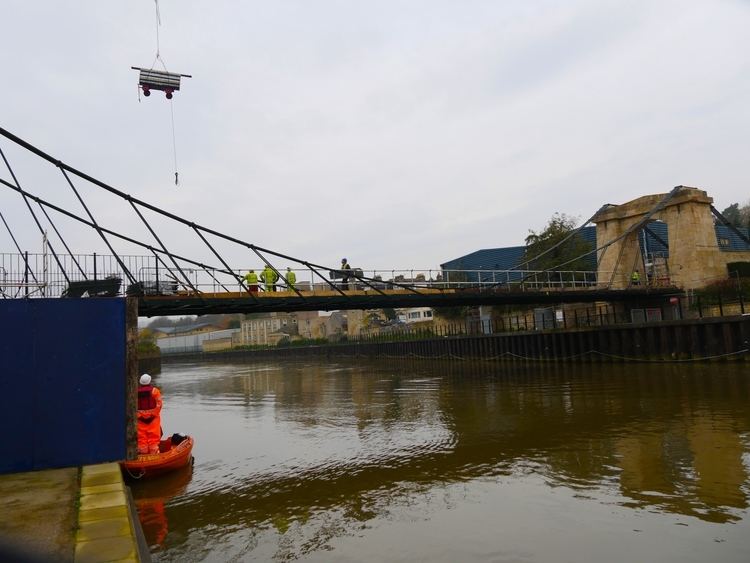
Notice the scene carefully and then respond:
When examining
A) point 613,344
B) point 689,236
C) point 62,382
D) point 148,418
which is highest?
point 689,236

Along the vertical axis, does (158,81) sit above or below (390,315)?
above

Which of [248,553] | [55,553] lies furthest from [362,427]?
[55,553]

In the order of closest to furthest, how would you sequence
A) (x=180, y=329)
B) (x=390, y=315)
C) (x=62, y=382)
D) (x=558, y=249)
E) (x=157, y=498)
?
(x=62, y=382) < (x=157, y=498) < (x=558, y=249) < (x=390, y=315) < (x=180, y=329)

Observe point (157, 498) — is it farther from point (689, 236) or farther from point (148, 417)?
point (689, 236)

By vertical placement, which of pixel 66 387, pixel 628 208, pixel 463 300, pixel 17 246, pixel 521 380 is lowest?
pixel 521 380

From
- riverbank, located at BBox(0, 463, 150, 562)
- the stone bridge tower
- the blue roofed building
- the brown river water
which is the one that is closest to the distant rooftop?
the blue roofed building

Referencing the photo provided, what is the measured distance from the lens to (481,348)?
147 feet

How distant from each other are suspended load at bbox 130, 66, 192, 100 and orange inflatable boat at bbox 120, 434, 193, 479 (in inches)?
500

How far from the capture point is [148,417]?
11297mm

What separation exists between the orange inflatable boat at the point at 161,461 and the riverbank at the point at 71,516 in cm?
376

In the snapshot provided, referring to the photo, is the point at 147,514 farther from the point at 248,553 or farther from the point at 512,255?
the point at 512,255

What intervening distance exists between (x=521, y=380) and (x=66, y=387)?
A: 922 inches

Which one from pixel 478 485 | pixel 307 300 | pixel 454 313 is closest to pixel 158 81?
pixel 307 300

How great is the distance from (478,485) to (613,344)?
25970mm
